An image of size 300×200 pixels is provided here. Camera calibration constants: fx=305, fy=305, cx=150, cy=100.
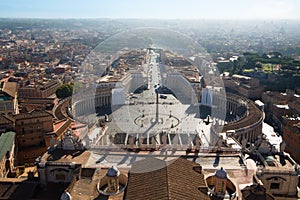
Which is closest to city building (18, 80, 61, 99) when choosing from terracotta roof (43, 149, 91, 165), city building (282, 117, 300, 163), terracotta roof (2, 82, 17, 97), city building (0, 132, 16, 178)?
terracotta roof (2, 82, 17, 97)

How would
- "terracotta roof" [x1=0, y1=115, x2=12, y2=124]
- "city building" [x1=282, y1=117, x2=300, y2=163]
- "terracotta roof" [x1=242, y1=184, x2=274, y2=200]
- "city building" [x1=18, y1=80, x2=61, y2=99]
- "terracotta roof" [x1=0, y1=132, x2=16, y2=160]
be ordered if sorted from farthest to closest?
"city building" [x1=18, y1=80, x2=61, y2=99], "city building" [x1=282, y1=117, x2=300, y2=163], "terracotta roof" [x1=0, y1=115, x2=12, y2=124], "terracotta roof" [x1=0, y1=132, x2=16, y2=160], "terracotta roof" [x1=242, y1=184, x2=274, y2=200]

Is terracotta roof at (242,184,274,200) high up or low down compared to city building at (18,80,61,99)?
up

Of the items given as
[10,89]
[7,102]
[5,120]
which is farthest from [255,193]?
[10,89]

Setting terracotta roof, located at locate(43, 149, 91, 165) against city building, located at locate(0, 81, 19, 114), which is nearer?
terracotta roof, located at locate(43, 149, 91, 165)

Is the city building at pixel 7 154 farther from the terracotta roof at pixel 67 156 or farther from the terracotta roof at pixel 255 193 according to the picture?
the terracotta roof at pixel 255 193

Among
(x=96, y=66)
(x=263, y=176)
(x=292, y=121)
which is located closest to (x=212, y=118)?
(x=292, y=121)

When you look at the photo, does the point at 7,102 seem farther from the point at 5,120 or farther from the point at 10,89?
the point at 5,120

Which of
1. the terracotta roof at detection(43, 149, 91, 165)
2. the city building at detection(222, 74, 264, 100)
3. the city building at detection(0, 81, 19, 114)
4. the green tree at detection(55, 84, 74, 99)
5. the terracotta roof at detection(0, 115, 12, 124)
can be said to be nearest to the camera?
the terracotta roof at detection(43, 149, 91, 165)

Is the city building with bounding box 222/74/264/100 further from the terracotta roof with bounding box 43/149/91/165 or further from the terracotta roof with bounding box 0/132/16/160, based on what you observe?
the terracotta roof with bounding box 43/149/91/165

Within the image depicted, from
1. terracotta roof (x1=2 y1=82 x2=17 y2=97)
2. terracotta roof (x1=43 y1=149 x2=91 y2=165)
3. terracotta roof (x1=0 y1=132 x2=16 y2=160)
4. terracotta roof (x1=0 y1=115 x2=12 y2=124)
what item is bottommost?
terracotta roof (x1=0 y1=132 x2=16 y2=160)
